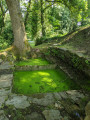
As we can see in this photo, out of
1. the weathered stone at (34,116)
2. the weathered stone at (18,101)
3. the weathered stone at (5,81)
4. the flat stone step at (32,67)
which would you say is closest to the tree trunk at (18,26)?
the flat stone step at (32,67)

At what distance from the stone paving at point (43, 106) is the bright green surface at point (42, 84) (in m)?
0.52

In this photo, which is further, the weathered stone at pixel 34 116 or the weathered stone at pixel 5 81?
the weathered stone at pixel 5 81

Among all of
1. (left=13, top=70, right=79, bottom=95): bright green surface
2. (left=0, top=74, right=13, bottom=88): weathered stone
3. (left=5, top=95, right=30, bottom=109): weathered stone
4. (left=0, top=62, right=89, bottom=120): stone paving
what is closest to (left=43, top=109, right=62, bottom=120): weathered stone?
(left=0, top=62, right=89, bottom=120): stone paving

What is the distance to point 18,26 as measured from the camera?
578 cm

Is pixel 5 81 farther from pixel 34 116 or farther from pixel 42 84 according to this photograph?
pixel 34 116

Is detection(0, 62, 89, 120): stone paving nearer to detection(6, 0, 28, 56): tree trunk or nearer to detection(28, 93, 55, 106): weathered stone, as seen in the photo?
detection(28, 93, 55, 106): weathered stone

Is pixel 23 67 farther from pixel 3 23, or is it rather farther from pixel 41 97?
pixel 3 23

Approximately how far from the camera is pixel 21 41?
6000 millimetres

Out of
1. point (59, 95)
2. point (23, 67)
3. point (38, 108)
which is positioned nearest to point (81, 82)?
point (59, 95)

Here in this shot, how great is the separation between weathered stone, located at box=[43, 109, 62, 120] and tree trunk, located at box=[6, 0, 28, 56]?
4521 mm

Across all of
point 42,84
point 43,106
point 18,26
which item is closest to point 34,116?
point 43,106

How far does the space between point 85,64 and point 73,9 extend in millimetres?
8850

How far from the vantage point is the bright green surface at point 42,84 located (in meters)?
3.08

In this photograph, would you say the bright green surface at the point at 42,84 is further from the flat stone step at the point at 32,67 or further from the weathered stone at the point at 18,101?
the flat stone step at the point at 32,67
